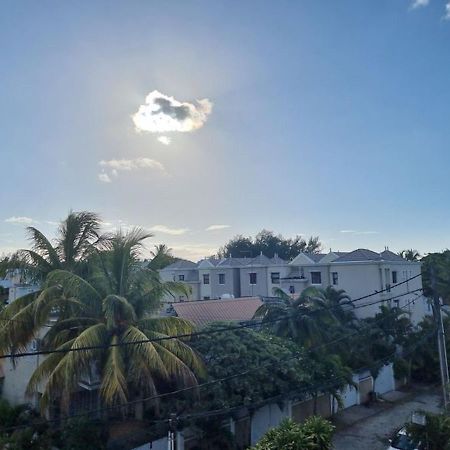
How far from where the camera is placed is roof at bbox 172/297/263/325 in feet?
66.3

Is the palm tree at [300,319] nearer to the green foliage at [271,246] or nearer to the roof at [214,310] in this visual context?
the roof at [214,310]

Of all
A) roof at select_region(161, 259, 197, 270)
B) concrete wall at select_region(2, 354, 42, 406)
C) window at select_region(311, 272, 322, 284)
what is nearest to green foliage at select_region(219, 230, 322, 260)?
roof at select_region(161, 259, 197, 270)

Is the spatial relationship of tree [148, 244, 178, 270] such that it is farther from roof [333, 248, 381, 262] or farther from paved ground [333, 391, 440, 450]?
roof [333, 248, 381, 262]

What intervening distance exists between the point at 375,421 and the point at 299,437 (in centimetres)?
1123

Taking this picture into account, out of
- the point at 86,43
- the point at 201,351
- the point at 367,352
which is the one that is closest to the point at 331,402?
the point at 367,352

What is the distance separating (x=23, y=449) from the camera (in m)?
13.4

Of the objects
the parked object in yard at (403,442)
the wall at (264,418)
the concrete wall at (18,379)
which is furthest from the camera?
the concrete wall at (18,379)

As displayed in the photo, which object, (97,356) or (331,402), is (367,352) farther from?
(97,356)

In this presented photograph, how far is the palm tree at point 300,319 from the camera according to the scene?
19.0 m

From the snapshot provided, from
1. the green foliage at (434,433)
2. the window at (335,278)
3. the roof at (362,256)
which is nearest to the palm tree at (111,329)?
the green foliage at (434,433)

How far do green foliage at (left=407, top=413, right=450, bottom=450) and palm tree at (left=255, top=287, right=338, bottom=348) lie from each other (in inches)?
243

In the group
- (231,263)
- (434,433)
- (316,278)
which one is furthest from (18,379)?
(231,263)

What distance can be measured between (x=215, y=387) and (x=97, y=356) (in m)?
4.20

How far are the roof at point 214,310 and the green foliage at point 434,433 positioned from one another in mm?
9932
